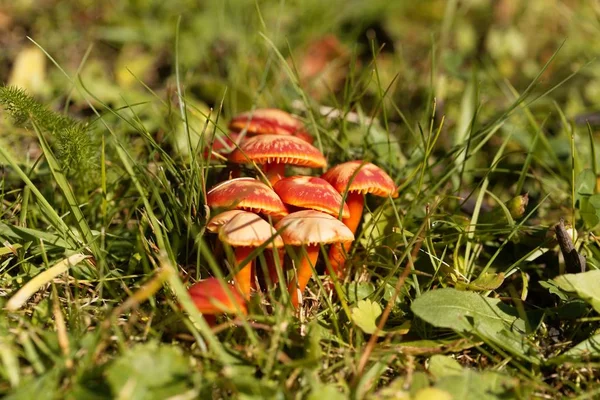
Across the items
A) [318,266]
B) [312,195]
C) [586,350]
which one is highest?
[312,195]

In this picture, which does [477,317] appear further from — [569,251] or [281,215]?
[281,215]

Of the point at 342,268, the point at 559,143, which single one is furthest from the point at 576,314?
the point at 559,143

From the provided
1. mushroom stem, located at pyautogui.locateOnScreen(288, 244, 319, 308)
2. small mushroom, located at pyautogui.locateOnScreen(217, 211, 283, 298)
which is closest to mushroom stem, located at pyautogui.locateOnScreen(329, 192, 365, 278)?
mushroom stem, located at pyautogui.locateOnScreen(288, 244, 319, 308)

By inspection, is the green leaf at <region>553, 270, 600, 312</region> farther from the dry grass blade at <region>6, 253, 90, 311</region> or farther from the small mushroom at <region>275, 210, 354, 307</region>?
the dry grass blade at <region>6, 253, 90, 311</region>

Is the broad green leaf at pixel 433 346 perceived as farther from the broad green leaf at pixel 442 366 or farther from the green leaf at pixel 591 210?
the green leaf at pixel 591 210

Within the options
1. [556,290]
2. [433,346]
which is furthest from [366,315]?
→ [556,290]

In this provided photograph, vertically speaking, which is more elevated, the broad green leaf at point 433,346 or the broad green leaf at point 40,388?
Result: the broad green leaf at point 40,388

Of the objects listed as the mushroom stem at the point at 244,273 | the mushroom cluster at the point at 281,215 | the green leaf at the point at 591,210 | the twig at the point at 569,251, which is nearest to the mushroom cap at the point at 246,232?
the mushroom cluster at the point at 281,215
